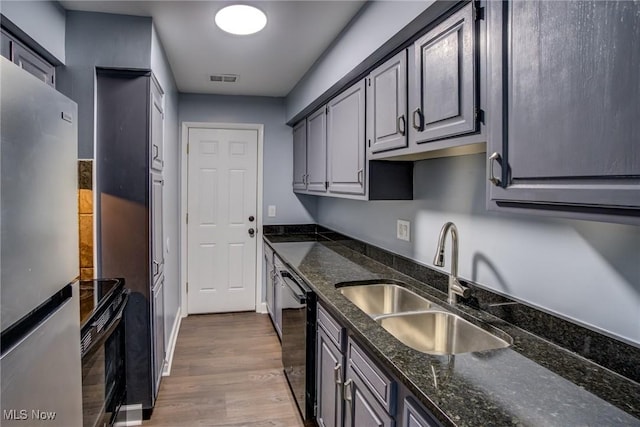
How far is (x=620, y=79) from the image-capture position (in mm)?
779

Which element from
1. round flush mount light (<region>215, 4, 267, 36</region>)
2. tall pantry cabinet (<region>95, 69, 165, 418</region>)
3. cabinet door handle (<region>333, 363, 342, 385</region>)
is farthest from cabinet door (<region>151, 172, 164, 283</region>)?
cabinet door handle (<region>333, 363, 342, 385</region>)

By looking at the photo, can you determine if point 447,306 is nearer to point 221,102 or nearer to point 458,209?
point 458,209

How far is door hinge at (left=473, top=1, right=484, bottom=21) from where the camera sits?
125 cm

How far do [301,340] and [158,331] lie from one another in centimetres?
102

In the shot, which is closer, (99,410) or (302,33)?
(99,410)

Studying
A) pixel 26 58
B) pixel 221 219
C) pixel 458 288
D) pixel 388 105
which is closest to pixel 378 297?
pixel 458 288

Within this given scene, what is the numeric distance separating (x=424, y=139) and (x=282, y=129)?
9.49ft

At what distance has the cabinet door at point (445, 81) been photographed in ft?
4.28

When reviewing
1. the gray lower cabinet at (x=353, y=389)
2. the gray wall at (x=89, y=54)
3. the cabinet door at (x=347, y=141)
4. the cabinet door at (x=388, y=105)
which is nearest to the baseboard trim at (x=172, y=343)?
the gray lower cabinet at (x=353, y=389)

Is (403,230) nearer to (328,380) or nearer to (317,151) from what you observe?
(328,380)

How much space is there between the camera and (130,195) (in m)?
2.25

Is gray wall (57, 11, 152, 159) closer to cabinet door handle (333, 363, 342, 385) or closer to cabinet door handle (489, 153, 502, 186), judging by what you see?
cabinet door handle (333, 363, 342, 385)

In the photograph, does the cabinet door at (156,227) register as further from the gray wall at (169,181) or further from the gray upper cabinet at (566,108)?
the gray upper cabinet at (566,108)

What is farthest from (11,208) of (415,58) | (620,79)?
(415,58)
